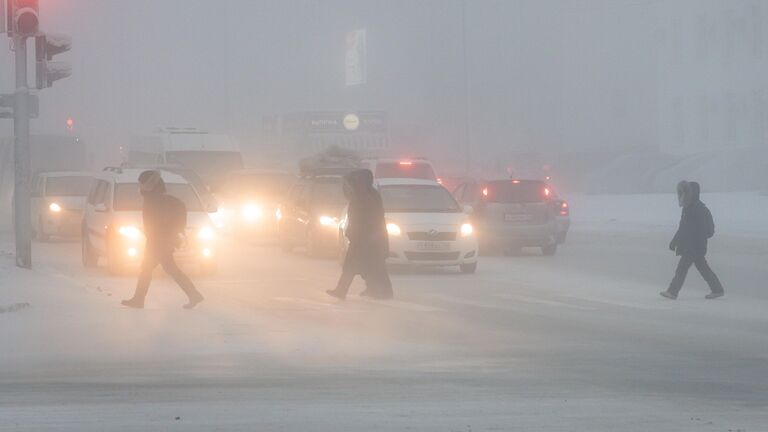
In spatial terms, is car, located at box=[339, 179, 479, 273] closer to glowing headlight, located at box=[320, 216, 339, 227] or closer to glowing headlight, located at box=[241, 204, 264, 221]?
glowing headlight, located at box=[320, 216, 339, 227]

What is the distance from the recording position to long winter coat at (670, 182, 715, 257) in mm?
18609

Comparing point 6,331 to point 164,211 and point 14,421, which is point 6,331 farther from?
point 14,421

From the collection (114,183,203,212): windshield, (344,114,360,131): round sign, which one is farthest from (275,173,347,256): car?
(344,114,360,131): round sign

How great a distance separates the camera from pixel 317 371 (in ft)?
38.3

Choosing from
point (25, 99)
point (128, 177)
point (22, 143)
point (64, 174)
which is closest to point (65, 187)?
point (64, 174)

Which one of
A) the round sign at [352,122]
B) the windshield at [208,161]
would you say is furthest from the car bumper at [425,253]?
the round sign at [352,122]

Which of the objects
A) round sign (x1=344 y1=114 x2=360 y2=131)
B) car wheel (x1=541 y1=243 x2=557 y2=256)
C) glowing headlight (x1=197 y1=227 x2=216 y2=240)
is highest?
round sign (x1=344 y1=114 x2=360 y2=131)

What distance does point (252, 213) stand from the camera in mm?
33156

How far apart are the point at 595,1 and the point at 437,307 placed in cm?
7394

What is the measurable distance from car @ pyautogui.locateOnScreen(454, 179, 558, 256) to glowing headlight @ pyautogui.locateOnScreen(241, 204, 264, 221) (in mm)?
6432

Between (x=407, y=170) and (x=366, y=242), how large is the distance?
17342mm

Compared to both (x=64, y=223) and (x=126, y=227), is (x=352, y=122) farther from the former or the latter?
(x=126, y=227)

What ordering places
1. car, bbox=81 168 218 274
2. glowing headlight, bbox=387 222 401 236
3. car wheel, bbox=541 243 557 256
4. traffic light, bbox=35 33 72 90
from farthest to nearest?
car wheel, bbox=541 243 557 256 → glowing headlight, bbox=387 222 401 236 → car, bbox=81 168 218 274 → traffic light, bbox=35 33 72 90

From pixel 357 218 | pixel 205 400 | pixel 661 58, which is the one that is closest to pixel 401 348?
pixel 205 400
